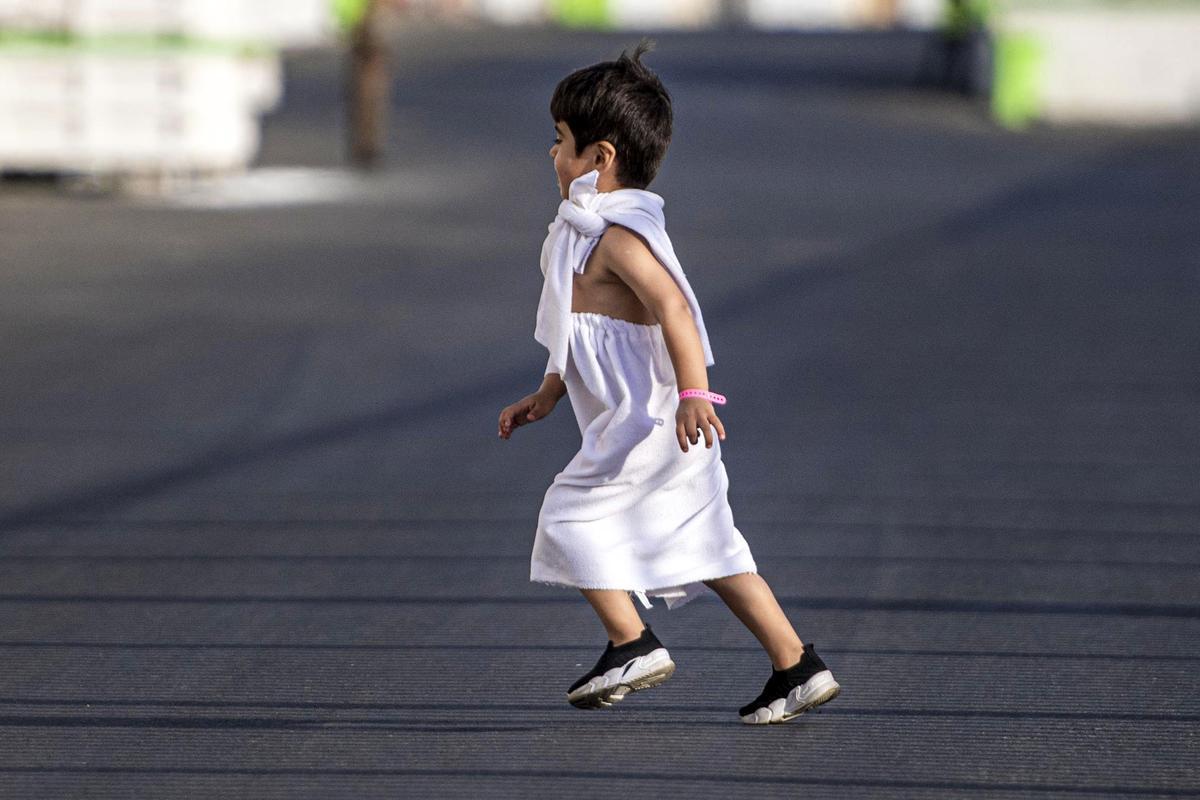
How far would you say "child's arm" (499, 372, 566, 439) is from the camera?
4262mm

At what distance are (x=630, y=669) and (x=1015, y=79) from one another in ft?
89.4

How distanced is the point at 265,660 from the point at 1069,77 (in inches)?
1166

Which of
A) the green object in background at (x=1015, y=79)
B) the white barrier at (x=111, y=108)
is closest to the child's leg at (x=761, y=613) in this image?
the white barrier at (x=111, y=108)

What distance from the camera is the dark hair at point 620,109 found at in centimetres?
404

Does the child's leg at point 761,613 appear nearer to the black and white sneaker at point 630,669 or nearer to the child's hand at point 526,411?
the black and white sneaker at point 630,669

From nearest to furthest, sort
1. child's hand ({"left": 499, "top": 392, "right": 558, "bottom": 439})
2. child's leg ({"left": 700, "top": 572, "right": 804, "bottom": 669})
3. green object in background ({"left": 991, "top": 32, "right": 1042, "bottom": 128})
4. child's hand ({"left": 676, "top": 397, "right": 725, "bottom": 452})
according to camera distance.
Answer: child's hand ({"left": 676, "top": 397, "right": 725, "bottom": 452})
child's leg ({"left": 700, "top": 572, "right": 804, "bottom": 669})
child's hand ({"left": 499, "top": 392, "right": 558, "bottom": 439})
green object in background ({"left": 991, "top": 32, "right": 1042, "bottom": 128})

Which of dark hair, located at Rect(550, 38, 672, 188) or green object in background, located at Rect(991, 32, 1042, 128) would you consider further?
green object in background, located at Rect(991, 32, 1042, 128)

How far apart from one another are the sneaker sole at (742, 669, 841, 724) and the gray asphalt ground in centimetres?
6

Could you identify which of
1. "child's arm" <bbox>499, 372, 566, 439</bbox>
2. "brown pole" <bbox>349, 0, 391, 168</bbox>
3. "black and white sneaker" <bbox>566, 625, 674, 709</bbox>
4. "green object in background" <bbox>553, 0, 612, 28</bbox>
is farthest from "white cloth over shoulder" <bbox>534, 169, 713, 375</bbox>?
"green object in background" <bbox>553, 0, 612, 28</bbox>

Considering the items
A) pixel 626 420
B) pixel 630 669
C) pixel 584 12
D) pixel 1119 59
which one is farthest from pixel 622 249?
pixel 584 12

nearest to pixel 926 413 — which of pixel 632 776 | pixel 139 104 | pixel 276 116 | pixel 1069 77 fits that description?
pixel 632 776

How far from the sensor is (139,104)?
1908 cm

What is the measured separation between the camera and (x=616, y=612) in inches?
165

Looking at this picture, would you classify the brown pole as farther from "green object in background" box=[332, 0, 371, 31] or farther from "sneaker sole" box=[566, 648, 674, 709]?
"green object in background" box=[332, 0, 371, 31]
